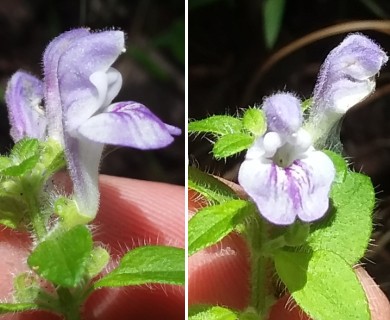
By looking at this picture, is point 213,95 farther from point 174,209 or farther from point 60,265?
point 60,265

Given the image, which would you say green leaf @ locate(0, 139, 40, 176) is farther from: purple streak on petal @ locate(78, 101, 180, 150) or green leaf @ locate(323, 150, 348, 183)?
green leaf @ locate(323, 150, 348, 183)

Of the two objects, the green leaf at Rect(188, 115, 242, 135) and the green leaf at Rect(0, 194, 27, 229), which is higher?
the green leaf at Rect(188, 115, 242, 135)

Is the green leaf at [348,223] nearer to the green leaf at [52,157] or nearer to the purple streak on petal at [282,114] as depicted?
the purple streak on petal at [282,114]

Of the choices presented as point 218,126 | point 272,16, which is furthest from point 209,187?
point 272,16

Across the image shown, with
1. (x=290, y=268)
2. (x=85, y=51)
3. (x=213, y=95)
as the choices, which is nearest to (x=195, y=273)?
(x=290, y=268)

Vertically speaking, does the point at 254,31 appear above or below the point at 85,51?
below

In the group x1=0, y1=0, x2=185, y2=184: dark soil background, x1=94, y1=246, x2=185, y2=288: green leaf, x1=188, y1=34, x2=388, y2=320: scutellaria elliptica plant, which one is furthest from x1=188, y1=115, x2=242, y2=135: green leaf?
x1=0, y1=0, x2=185, y2=184: dark soil background
